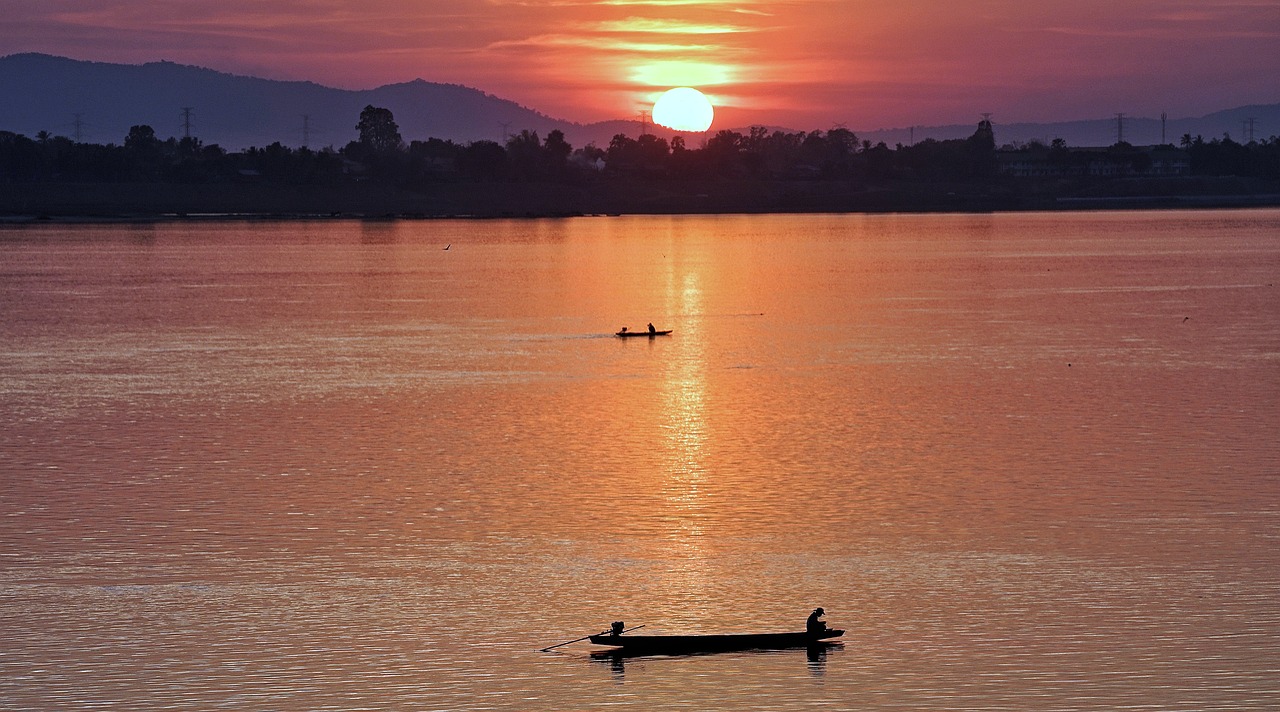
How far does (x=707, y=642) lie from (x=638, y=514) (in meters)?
7.84

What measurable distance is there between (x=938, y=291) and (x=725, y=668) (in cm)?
7102

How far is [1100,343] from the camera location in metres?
59.9

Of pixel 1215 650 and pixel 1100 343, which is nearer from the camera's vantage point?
pixel 1215 650

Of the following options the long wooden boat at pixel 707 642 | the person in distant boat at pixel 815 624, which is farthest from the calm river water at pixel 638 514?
the person in distant boat at pixel 815 624

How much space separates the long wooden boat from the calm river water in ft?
0.74

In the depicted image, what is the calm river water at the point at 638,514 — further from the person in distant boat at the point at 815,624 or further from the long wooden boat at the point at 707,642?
the person in distant boat at the point at 815,624

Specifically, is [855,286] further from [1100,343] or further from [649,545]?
[649,545]

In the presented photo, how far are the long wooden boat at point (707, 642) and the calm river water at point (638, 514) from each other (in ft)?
0.74

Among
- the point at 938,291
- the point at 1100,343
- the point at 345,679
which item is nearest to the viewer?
the point at 345,679

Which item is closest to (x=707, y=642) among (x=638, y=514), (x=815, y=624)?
(x=815, y=624)

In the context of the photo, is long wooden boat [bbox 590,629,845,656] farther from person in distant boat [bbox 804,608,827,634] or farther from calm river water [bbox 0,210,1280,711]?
calm river water [bbox 0,210,1280,711]

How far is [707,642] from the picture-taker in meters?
21.2

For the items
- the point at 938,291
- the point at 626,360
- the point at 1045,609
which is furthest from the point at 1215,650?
the point at 938,291

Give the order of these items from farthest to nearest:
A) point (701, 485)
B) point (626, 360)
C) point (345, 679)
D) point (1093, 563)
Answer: point (626, 360) < point (701, 485) < point (1093, 563) < point (345, 679)
